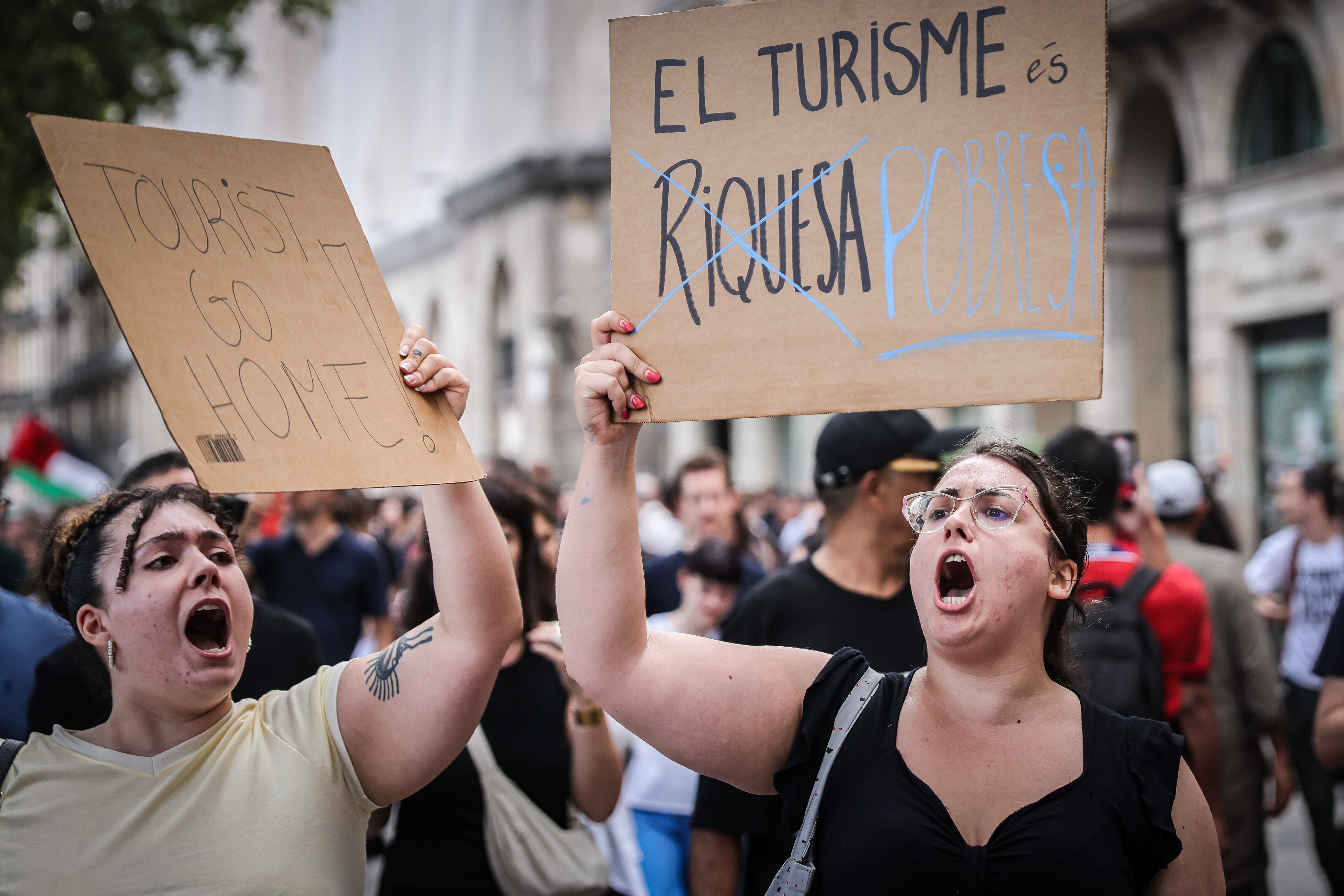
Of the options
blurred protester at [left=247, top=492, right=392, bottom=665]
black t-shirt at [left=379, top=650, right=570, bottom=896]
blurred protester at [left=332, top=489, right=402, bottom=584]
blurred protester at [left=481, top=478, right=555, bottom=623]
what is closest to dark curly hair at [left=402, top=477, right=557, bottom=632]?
blurred protester at [left=481, top=478, right=555, bottom=623]

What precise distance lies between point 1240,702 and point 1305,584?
81.5 inches

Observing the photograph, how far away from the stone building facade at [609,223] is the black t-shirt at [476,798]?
1.44 meters

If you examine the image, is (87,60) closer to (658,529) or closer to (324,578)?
(324,578)

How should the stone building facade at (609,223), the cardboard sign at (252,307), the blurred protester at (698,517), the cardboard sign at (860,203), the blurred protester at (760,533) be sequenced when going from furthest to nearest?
the stone building facade at (609,223)
the blurred protester at (760,533)
the blurred protester at (698,517)
the cardboard sign at (860,203)
the cardboard sign at (252,307)

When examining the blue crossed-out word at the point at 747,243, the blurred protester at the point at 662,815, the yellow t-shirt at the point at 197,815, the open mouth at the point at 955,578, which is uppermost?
the blue crossed-out word at the point at 747,243

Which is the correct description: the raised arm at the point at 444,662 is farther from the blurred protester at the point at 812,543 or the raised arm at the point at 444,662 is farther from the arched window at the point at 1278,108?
the arched window at the point at 1278,108

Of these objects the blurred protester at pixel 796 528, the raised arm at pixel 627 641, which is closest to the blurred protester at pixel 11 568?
the raised arm at pixel 627 641

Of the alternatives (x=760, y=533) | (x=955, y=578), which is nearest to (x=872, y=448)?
(x=955, y=578)

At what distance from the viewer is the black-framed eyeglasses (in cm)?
210

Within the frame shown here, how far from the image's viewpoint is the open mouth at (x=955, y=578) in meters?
2.13

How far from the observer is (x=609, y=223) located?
6.16 meters

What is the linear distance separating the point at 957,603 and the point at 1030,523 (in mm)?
214

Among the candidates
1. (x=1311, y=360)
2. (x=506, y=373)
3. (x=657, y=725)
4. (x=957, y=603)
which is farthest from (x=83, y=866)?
(x=506, y=373)

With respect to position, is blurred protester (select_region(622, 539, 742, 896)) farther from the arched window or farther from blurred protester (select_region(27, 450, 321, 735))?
the arched window
